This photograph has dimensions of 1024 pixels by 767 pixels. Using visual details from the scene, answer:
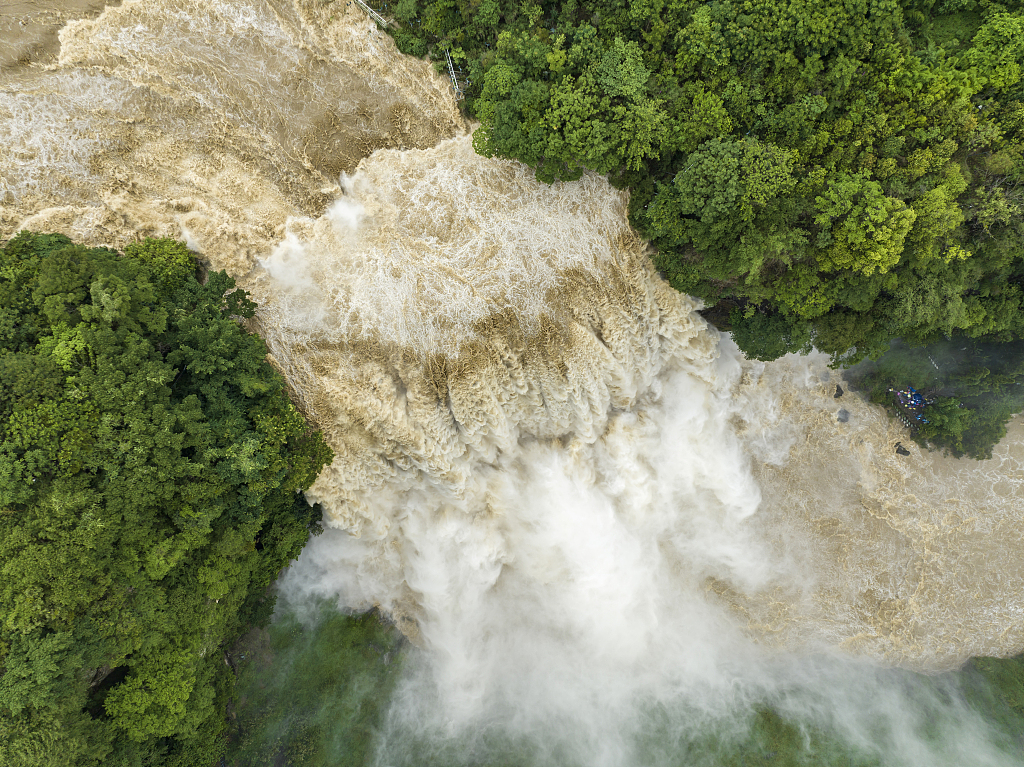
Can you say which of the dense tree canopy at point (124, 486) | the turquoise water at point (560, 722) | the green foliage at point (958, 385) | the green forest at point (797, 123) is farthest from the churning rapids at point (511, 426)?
the green forest at point (797, 123)

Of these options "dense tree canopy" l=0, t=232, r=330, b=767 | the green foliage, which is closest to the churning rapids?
the green foliage

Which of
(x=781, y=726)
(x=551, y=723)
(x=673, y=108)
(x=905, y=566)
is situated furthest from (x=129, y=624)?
(x=905, y=566)

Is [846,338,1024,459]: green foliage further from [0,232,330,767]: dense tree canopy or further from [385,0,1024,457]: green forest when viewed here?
[0,232,330,767]: dense tree canopy

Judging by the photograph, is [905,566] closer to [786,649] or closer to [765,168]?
[786,649]

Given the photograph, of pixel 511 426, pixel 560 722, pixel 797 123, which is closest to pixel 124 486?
pixel 511 426

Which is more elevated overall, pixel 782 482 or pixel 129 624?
pixel 782 482

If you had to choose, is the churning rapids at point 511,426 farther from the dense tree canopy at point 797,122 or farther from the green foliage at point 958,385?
the dense tree canopy at point 797,122

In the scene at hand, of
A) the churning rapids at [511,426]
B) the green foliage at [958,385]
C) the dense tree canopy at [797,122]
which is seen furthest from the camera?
the green foliage at [958,385]

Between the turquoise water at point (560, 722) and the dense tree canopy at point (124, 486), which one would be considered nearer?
the dense tree canopy at point (124, 486)
